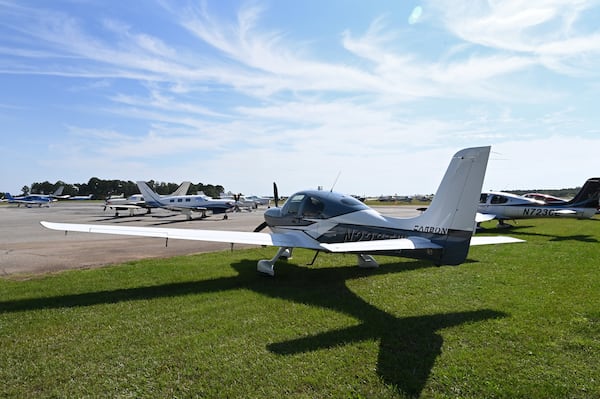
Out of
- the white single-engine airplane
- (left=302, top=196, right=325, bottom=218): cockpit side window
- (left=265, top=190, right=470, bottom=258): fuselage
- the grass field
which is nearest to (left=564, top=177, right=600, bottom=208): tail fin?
the grass field

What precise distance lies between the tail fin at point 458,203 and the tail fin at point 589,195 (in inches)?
675

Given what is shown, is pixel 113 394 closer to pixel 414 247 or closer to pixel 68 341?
pixel 68 341

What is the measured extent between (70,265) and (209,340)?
7518mm

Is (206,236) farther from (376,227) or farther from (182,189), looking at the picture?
(182,189)

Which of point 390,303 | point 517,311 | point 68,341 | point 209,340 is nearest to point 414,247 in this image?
point 390,303

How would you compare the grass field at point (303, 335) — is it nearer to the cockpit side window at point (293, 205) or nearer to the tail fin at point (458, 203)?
the tail fin at point (458, 203)

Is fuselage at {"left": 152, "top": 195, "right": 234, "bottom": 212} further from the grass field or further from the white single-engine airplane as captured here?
the grass field

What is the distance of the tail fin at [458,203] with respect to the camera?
18.8ft

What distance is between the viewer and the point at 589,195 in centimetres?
1850

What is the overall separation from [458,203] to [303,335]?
344 cm

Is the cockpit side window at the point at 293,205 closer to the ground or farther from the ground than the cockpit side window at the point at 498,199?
closer to the ground

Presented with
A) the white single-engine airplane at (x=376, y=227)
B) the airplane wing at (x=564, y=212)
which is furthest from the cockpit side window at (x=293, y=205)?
the airplane wing at (x=564, y=212)

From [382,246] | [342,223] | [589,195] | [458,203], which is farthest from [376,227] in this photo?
[589,195]

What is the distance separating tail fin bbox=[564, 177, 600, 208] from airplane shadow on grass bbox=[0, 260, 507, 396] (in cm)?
1449
